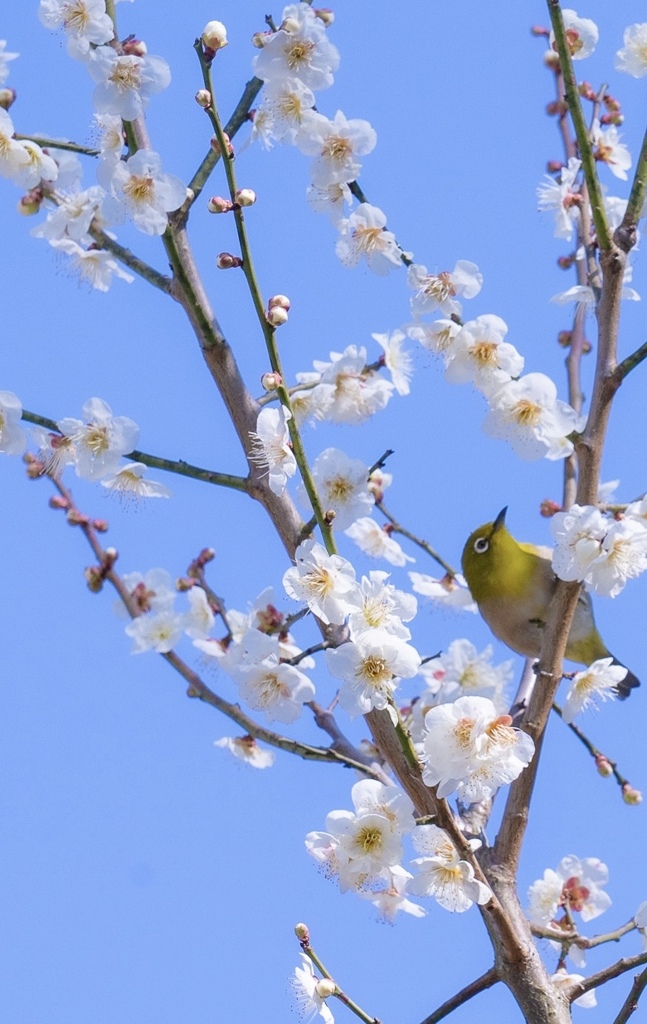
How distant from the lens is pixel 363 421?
382 centimetres

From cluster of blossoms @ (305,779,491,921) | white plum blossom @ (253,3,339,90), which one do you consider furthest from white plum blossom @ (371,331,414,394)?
cluster of blossoms @ (305,779,491,921)

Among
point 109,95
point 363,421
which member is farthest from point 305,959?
point 109,95

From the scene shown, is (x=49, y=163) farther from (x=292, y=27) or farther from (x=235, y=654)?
(x=235, y=654)

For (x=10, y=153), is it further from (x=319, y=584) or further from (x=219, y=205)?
(x=319, y=584)

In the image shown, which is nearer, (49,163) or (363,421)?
(49,163)

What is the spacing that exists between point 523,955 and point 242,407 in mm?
1590

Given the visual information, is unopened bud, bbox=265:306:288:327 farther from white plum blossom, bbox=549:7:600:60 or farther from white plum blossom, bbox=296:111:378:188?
white plum blossom, bbox=549:7:600:60

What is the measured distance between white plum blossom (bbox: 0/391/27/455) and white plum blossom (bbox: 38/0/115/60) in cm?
97

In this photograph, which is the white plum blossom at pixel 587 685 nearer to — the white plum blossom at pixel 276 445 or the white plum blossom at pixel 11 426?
the white plum blossom at pixel 276 445

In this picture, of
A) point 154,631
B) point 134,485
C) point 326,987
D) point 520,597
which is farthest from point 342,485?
point 520,597

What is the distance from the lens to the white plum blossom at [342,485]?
3.29 metres

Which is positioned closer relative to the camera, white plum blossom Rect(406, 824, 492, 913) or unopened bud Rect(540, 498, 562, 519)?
white plum blossom Rect(406, 824, 492, 913)

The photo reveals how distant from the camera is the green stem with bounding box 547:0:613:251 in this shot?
2.74 m

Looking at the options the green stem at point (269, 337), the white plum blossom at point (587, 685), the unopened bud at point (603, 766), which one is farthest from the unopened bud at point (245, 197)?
the unopened bud at point (603, 766)
